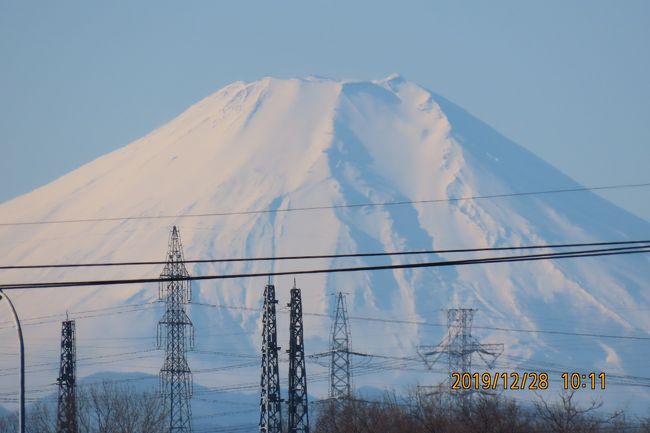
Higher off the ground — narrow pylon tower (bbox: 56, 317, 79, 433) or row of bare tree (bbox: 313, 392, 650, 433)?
narrow pylon tower (bbox: 56, 317, 79, 433)

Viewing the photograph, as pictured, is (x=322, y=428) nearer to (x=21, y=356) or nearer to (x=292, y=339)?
(x=292, y=339)

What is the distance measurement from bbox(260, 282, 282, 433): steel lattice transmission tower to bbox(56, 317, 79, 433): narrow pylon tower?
672 centimetres

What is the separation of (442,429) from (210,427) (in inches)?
5541

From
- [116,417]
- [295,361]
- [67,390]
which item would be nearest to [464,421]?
[295,361]

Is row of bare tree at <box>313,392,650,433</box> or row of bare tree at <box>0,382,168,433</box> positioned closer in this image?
row of bare tree at <box>313,392,650,433</box>

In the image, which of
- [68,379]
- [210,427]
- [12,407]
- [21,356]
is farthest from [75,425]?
[210,427]

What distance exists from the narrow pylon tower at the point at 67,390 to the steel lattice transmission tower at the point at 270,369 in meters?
6.72

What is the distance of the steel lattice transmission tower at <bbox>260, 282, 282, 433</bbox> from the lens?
5097 cm

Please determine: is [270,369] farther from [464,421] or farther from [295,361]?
[464,421]

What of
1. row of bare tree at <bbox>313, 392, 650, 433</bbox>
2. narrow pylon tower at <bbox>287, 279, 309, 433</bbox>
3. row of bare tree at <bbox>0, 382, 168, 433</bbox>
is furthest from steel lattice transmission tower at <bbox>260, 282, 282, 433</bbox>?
row of bare tree at <bbox>0, 382, 168, 433</bbox>

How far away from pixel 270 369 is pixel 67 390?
739 centimetres

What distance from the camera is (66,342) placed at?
2104 inches

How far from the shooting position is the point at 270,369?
51188 millimetres
